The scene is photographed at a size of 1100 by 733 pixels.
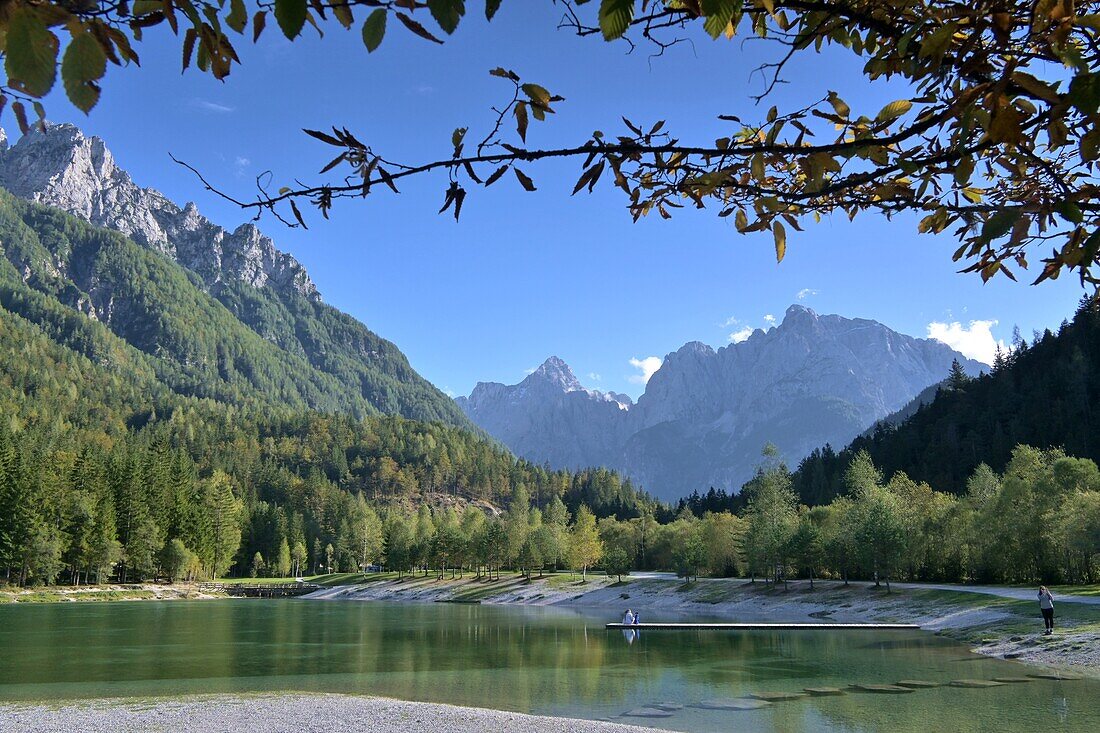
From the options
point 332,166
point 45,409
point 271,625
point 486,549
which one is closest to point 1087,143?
point 332,166

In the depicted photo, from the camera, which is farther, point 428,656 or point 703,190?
point 428,656

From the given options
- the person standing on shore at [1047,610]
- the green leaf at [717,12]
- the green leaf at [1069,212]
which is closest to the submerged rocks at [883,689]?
the person standing on shore at [1047,610]

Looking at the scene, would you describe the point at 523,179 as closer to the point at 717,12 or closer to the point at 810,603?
the point at 717,12

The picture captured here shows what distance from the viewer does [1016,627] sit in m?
34.4

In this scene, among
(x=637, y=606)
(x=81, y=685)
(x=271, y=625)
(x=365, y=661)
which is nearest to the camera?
(x=81, y=685)

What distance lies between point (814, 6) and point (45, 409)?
21080 centimetres

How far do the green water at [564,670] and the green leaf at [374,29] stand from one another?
67.2ft

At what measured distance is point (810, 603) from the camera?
6134cm

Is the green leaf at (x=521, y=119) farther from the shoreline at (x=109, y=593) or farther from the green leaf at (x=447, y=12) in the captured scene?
the shoreline at (x=109, y=593)

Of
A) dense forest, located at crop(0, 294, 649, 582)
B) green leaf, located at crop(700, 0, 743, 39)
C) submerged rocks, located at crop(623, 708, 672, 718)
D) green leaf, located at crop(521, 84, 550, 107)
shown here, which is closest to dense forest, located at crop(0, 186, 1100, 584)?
dense forest, located at crop(0, 294, 649, 582)

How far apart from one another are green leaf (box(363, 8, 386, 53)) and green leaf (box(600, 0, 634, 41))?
26.1 inches

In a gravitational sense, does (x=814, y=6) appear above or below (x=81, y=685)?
above

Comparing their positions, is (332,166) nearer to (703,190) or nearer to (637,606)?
(703,190)

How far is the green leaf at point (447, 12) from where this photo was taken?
1.94 m
